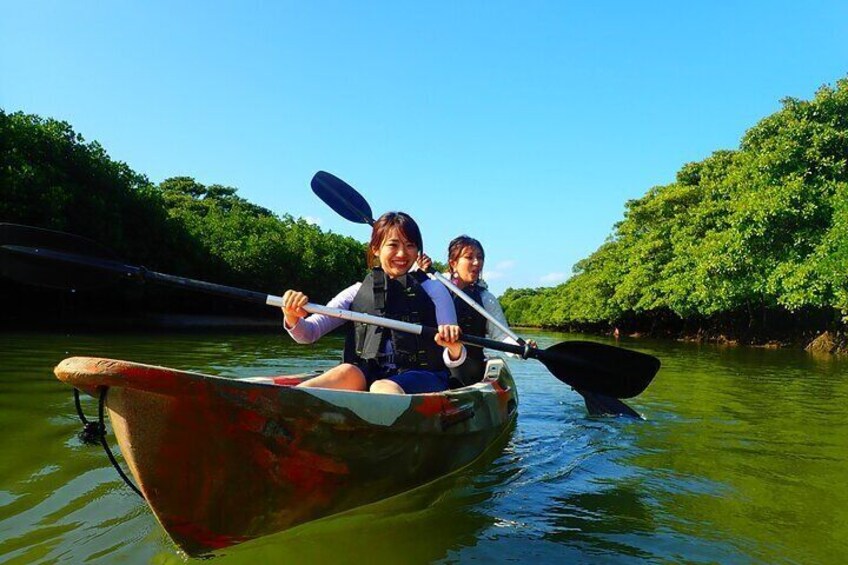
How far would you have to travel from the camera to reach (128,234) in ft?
80.0

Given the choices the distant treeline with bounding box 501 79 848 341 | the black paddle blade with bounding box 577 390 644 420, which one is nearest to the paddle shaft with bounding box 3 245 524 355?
the black paddle blade with bounding box 577 390 644 420

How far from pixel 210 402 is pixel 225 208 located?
215ft

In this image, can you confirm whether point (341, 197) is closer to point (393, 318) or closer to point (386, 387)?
point (393, 318)

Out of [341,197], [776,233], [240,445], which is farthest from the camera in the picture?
[776,233]

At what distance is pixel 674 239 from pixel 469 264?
74.3 feet

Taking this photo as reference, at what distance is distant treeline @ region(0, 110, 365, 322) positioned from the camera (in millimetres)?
18422

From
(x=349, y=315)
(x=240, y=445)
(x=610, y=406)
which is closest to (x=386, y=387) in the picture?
(x=349, y=315)

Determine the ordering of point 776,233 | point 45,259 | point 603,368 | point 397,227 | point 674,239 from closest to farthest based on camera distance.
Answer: point 45,259 → point 397,227 → point 603,368 → point 776,233 → point 674,239

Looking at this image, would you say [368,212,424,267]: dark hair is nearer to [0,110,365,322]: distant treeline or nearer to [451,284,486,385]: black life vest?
[451,284,486,385]: black life vest

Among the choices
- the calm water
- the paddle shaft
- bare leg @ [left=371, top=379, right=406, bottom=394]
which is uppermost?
the paddle shaft

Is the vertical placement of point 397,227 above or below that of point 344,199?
below

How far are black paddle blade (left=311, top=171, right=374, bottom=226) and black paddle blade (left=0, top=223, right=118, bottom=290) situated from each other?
3.67 metres

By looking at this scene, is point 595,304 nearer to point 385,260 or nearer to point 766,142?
point 766,142

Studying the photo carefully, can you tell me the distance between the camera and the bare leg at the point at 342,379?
11.3ft
